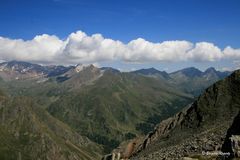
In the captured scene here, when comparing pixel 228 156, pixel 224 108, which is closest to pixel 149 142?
pixel 224 108

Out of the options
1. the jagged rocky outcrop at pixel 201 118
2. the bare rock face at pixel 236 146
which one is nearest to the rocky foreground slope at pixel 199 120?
the jagged rocky outcrop at pixel 201 118

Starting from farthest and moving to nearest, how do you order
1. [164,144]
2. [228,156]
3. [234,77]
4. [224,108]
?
[234,77] → [224,108] → [164,144] → [228,156]

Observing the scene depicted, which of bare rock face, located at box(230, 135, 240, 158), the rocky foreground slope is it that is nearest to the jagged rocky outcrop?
the rocky foreground slope

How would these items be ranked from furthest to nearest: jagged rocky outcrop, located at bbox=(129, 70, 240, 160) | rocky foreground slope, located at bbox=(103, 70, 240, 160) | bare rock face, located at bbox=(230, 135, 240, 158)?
jagged rocky outcrop, located at bbox=(129, 70, 240, 160) → rocky foreground slope, located at bbox=(103, 70, 240, 160) → bare rock face, located at bbox=(230, 135, 240, 158)

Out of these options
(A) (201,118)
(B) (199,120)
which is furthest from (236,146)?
(A) (201,118)

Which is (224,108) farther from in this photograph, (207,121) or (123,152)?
(123,152)

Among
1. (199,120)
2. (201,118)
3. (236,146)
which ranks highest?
(236,146)

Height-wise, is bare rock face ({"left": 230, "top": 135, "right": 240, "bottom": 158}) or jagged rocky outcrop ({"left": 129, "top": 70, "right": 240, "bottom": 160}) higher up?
bare rock face ({"left": 230, "top": 135, "right": 240, "bottom": 158})

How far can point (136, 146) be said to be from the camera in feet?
457

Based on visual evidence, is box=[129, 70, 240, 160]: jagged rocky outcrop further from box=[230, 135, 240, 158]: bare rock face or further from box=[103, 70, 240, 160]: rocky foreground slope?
box=[230, 135, 240, 158]: bare rock face

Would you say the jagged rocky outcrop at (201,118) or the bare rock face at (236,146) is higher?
the bare rock face at (236,146)

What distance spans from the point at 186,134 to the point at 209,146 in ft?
152

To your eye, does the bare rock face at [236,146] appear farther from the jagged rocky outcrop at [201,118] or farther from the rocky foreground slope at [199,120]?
the jagged rocky outcrop at [201,118]

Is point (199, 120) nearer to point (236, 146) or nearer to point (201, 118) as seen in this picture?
point (201, 118)
